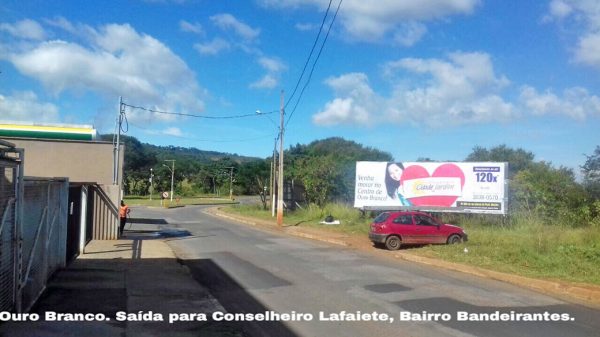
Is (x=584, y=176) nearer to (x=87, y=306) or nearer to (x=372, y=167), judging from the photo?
(x=372, y=167)

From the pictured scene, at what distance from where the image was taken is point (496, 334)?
25.3ft

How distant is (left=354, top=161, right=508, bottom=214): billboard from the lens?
27.3 metres

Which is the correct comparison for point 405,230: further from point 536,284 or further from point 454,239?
point 536,284

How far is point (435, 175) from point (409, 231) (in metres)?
10.0

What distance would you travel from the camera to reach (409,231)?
1975 centimetres

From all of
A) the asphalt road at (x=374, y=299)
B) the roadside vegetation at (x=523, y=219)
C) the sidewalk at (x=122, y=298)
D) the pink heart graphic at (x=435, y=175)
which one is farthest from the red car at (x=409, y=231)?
the pink heart graphic at (x=435, y=175)

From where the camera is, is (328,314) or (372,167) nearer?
(328,314)

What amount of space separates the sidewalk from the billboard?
17.1 meters

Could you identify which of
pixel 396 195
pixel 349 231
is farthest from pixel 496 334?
pixel 396 195

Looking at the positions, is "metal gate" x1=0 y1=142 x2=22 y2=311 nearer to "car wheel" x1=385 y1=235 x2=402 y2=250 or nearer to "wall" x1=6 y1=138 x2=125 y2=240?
"car wheel" x1=385 y1=235 x2=402 y2=250

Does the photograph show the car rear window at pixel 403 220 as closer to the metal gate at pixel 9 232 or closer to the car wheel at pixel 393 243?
the car wheel at pixel 393 243

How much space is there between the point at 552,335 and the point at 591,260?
738 cm

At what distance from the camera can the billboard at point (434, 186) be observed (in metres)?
27.3

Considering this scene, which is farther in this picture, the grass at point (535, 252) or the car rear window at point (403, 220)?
the car rear window at point (403, 220)
